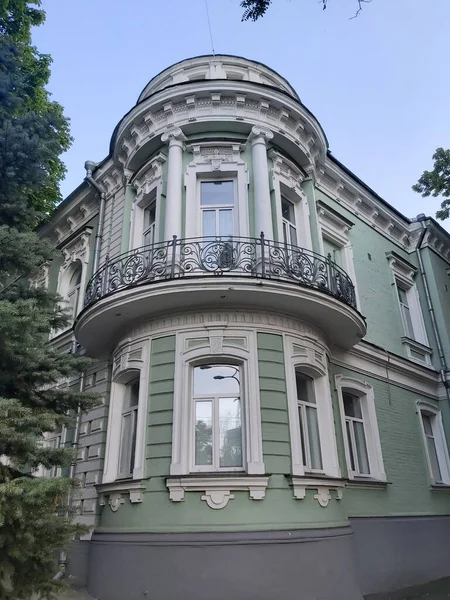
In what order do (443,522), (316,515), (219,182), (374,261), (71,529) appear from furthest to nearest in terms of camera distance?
(374,261) → (443,522) → (219,182) → (316,515) → (71,529)

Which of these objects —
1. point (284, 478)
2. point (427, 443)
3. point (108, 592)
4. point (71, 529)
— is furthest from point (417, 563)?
point (71, 529)

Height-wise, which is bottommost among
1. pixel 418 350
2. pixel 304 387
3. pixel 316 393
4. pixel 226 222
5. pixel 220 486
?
pixel 220 486

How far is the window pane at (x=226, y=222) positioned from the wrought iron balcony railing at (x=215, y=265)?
67cm

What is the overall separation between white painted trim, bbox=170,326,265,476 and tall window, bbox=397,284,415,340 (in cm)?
748

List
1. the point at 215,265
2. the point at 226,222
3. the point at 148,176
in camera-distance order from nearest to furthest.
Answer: the point at 215,265 < the point at 226,222 < the point at 148,176

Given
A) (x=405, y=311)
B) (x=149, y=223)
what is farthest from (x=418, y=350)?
(x=149, y=223)

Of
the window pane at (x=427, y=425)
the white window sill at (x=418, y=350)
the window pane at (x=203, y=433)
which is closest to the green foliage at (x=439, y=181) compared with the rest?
the white window sill at (x=418, y=350)

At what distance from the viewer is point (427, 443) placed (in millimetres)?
12500

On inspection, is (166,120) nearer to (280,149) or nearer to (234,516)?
(280,149)

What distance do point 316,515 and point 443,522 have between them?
5.87m

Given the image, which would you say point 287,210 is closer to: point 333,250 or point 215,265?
point 333,250

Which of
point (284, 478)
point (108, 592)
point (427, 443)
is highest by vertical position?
point (427, 443)

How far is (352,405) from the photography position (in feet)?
35.3

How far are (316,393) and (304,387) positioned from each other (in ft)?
0.79
